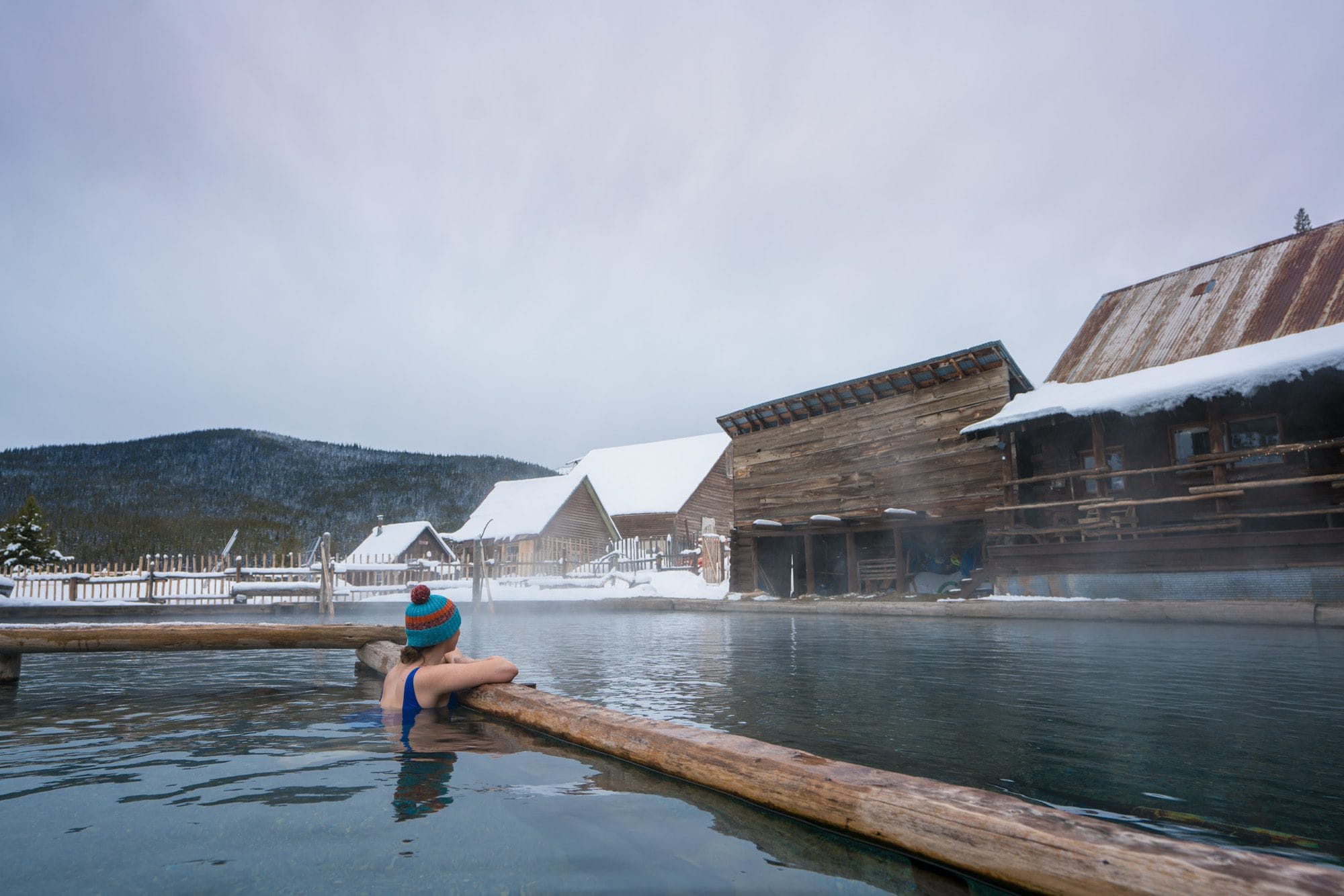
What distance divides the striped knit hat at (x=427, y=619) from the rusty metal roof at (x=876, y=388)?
17.1 meters

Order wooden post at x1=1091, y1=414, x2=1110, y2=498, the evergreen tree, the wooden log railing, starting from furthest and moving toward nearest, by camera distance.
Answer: the evergreen tree → wooden post at x1=1091, y1=414, x2=1110, y2=498 → the wooden log railing

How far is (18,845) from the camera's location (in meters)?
2.53

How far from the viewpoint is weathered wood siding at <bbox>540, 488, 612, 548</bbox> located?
A: 39156 mm

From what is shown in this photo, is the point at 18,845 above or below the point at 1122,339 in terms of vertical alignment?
below

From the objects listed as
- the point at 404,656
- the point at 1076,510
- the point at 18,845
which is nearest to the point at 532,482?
the point at 1076,510

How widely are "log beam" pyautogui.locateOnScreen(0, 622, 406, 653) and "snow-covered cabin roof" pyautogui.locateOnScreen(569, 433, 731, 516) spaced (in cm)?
3303

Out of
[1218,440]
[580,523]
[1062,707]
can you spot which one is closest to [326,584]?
[1062,707]

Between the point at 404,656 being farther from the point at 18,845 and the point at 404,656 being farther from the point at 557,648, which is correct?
the point at 557,648

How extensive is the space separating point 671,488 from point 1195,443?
29.2 metres

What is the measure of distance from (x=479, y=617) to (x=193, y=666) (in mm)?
11587

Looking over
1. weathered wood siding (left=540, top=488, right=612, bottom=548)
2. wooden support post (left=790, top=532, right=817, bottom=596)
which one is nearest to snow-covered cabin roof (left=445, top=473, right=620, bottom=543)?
weathered wood siding (left=540, top=488, right=612, bottom=548)

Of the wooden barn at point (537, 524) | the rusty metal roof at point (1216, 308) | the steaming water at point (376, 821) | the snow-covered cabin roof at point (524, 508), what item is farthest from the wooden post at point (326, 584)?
the rusty metal roof at point (1216, 308)

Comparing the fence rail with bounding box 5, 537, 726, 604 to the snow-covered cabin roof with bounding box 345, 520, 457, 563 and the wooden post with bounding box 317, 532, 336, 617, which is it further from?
the snow-covered cabin roof with bounding box 345, 520, 457, 563

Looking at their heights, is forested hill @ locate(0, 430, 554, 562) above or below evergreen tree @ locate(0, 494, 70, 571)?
above
